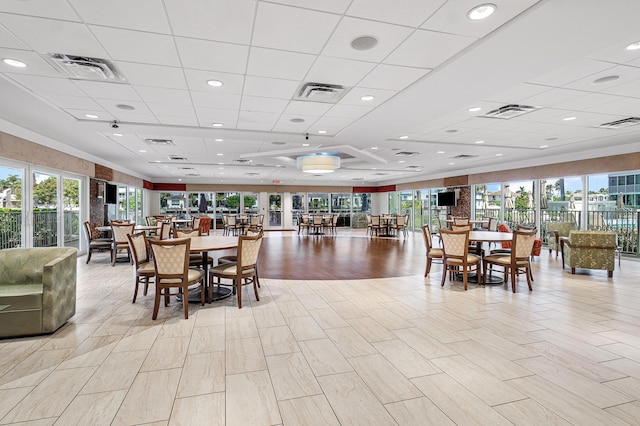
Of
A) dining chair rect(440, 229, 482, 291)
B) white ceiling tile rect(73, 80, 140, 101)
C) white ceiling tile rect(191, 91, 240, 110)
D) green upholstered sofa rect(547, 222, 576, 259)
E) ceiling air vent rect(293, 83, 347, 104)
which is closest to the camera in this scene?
white ceiling tile rect(73, 80, 140, 101)

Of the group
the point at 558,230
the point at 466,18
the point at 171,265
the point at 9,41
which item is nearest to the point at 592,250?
the point at 558,230

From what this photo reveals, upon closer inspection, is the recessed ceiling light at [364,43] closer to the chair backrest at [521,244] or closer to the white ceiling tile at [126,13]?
the white ceiling tile at [126,13]

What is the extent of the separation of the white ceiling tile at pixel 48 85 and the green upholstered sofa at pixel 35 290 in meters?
1.99

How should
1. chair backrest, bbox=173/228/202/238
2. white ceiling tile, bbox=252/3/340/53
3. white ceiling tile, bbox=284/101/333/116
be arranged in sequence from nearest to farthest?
white ceiling tile, bbox=252/3/340/53 → white ceiling tile, bbox=284/101/333/116 → chair backrest, bbox=173/228/202/238

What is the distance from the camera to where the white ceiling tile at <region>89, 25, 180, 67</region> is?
290 centimetres

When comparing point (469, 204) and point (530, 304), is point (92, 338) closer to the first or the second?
point (530, 304)

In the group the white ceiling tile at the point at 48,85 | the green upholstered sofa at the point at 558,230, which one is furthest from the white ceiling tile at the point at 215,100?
the green upholstered sofa at the point at 558,230

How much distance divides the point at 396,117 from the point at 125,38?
389cm

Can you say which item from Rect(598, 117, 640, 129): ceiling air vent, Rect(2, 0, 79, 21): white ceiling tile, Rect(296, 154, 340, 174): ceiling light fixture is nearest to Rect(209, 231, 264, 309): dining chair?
Rect(2, 0, 79, 21): white ceiling tile

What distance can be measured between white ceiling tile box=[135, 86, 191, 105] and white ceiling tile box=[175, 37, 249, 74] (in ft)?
3.03

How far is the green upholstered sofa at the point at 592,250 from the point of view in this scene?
6.15 meters

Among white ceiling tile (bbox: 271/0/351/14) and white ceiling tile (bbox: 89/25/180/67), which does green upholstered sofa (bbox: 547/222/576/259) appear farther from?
white ceiling tile (bbox: 89/25/180/67)

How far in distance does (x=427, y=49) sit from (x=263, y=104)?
2519 mm

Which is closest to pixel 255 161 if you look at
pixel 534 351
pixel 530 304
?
pixel 530 304
